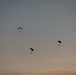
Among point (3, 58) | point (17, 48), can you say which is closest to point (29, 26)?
point (17, 48)

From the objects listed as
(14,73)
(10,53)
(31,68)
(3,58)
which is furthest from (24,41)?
(14,73)

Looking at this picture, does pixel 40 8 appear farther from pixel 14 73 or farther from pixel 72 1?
pixel 14 73

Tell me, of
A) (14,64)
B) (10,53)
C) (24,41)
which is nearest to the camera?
(24,41)

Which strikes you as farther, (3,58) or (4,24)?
(3,58)

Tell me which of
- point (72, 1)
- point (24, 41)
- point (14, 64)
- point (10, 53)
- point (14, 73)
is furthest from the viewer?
point (14, 73)

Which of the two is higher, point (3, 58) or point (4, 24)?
point (4, 24)

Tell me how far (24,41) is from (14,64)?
3.62 meters

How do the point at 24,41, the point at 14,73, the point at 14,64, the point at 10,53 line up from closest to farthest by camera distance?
the point at 24,41 → the point at 10,53 → the point at 14,64 → the point at 14,73

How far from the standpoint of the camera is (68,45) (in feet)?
48.7

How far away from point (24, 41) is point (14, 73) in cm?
566

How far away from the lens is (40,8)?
40.7ft

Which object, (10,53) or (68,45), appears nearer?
(68,45)

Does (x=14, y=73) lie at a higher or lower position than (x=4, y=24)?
lower

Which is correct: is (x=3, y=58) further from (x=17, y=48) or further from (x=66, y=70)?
(x=66, y=70)
